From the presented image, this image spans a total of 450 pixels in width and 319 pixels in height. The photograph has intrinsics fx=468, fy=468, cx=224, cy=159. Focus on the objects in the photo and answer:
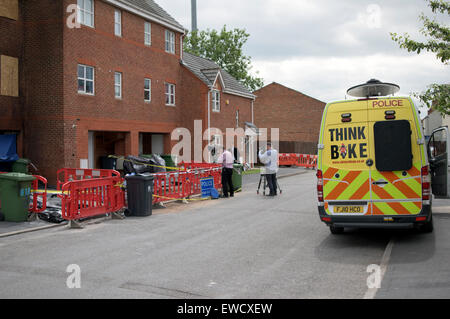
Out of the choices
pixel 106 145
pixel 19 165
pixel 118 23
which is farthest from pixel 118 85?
pixel 19 165

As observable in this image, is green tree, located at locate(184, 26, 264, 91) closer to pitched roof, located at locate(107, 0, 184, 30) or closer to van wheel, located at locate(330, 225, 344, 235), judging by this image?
pitched roof, located at locate(107, 0, 184, 30)

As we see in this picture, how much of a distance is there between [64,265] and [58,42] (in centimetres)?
1423

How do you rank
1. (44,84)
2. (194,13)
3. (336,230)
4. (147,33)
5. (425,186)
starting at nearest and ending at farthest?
1. (425,186)
2. (336,230)
3. (44,84)
4. (147,33)
5. (194,13)

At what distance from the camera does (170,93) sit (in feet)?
88.7

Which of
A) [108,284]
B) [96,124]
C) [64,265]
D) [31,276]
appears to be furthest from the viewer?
[96,124]

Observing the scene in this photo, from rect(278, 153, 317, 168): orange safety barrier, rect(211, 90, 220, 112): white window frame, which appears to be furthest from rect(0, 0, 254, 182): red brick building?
rect(278, 153, 317, 168): orange safety barrier

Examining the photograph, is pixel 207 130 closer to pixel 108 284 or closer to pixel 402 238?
pixel 402 238

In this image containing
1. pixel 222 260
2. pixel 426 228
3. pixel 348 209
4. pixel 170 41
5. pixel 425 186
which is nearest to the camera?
pixel 222 260

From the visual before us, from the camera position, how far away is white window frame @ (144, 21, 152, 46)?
960 inches

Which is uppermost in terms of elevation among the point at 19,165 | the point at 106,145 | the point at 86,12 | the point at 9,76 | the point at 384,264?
the point at 86,12

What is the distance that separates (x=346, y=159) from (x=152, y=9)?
19.5m

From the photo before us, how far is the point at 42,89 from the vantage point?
19.5m

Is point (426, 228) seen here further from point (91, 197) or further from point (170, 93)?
point (170, 93)
